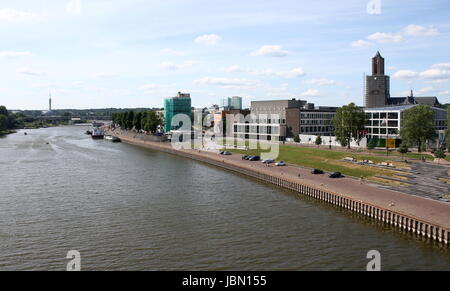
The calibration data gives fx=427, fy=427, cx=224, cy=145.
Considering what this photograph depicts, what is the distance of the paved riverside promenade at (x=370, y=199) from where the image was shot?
4197 centimetres

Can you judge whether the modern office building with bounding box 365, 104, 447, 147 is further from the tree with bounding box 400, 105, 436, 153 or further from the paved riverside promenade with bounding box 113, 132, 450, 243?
the paved riverside promenade with bounding box 113, 132, 450, 243

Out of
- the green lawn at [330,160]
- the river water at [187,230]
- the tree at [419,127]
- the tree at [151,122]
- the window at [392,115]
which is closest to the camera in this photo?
the river water at [187,230]

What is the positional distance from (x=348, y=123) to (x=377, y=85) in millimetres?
83640

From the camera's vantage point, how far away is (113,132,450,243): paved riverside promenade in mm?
41969

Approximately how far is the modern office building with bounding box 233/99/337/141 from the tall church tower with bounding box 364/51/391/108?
1374 inches

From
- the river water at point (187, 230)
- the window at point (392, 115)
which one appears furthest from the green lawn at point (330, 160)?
the window at point (392, 115)

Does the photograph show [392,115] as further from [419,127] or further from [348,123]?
[419,127]

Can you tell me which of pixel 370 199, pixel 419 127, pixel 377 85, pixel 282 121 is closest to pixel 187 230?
pixel 370 199

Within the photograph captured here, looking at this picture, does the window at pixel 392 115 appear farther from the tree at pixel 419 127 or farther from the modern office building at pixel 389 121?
the tree at pixel 419 127

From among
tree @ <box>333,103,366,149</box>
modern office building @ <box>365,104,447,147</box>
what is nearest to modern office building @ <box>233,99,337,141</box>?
modern office building @ <box>365,104,447,147</box>

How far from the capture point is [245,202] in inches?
2282

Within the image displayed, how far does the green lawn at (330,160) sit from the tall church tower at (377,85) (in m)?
86.7
